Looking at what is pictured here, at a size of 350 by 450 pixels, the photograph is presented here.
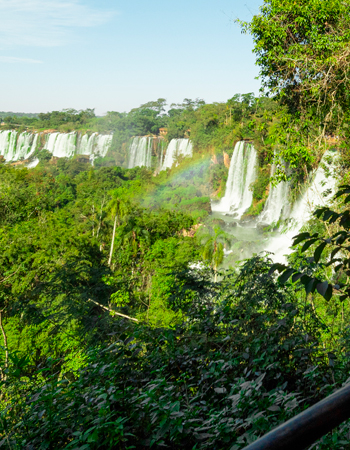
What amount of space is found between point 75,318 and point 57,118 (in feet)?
204

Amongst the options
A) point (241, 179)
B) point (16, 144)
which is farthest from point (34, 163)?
point (241, 179)

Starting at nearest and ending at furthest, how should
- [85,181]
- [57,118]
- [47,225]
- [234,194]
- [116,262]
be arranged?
[47,225], [116,262], [234,194], [85,181], [57,118]

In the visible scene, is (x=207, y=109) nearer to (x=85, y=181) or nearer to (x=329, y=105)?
(x=85, y=181)

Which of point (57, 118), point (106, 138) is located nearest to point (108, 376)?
point (106, 138)

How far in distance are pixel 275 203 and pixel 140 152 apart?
88.1 feet

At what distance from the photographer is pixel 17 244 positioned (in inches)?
425

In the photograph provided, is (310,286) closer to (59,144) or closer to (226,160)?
(226,160)

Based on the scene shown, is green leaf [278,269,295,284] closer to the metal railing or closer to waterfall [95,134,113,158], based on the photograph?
the metal railing

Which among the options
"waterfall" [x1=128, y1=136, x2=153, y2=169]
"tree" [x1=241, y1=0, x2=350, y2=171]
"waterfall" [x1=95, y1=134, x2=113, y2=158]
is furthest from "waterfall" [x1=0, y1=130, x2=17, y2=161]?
"tree" [x1=241, y1=0, x2=350, y2=171]

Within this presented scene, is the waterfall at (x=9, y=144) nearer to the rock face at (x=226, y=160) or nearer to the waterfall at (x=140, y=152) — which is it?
the waterfall at (x=140, y=152)

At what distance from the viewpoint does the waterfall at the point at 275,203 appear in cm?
1884

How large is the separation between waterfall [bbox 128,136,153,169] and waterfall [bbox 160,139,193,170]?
3.63 metres

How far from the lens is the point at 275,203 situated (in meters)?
20.7

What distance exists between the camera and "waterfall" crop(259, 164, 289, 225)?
61.8 ft
